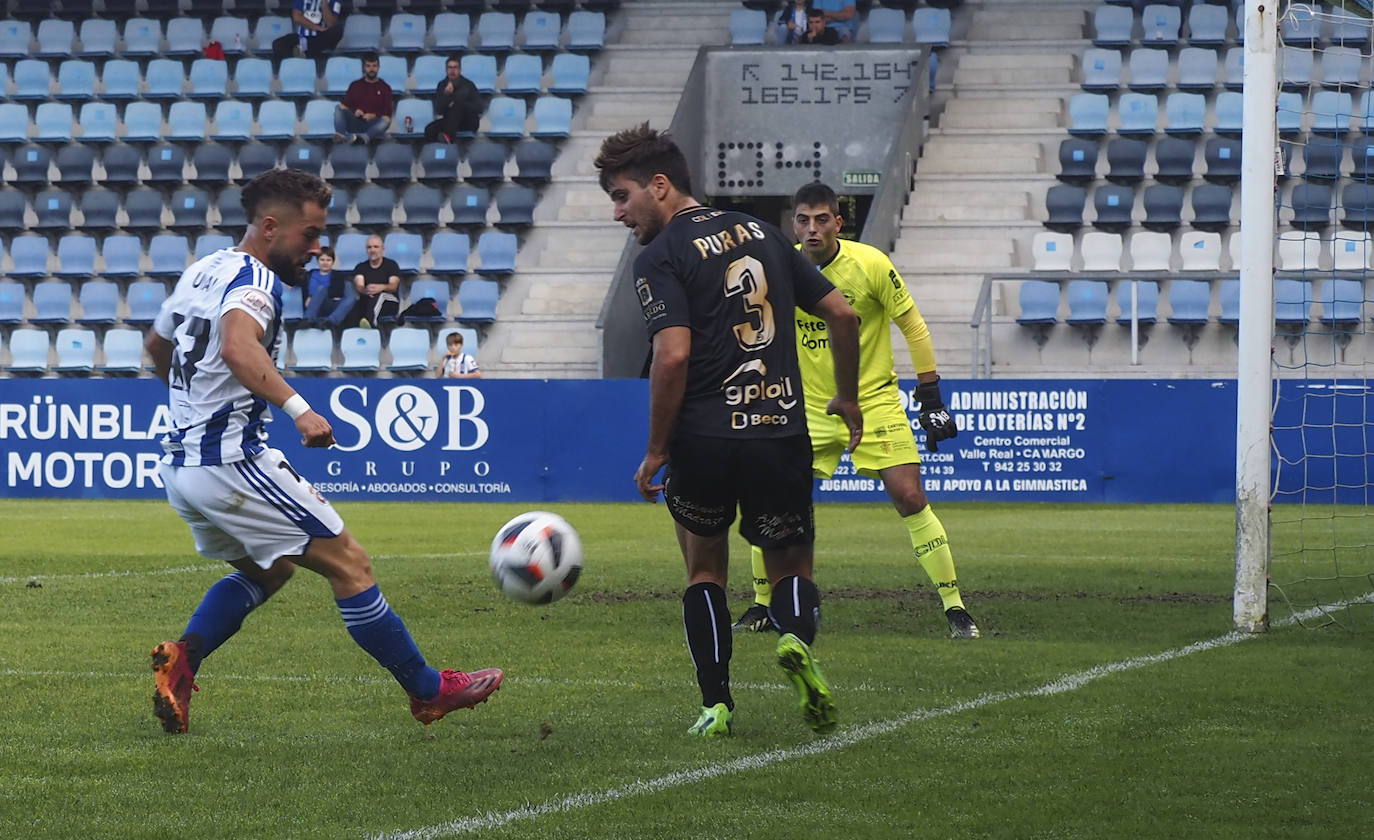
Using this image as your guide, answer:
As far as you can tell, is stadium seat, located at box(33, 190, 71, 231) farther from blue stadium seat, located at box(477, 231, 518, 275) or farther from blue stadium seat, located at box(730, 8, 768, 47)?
blue stadium seat, located at box(730, 8, 768, 47)

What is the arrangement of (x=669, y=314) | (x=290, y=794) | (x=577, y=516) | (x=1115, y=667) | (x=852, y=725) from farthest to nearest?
(x=577, y=516) < (x=1115, y=667) < (x=852, y=725) < (x=669, y=314) < (x=290, y=794)

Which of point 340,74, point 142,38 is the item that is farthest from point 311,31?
point 142,38

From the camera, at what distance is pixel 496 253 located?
24.7m

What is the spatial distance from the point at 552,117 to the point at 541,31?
7.81ft

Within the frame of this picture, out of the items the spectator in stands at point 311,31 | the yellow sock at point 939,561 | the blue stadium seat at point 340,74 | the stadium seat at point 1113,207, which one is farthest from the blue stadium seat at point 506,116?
the yellow sock at point 939,561

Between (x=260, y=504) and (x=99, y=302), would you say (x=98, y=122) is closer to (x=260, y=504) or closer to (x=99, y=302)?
(x=99, y=302)

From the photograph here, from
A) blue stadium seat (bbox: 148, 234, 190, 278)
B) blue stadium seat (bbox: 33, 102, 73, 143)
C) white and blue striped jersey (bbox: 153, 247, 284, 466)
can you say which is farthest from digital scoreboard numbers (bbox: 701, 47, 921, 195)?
white and blue striped jersey (bbox: 153, 247, 284, 466)

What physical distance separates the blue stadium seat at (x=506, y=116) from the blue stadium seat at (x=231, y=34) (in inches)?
181

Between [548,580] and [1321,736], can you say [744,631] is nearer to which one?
[548,580]

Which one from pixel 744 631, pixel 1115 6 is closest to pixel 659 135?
Answer: pixel 744 631

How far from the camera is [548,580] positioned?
5.85 metres

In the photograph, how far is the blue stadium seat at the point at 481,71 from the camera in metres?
26.6

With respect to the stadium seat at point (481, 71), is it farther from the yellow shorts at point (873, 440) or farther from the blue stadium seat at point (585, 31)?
the yellow shorts at point (873, 440)

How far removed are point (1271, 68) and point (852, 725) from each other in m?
4.08
